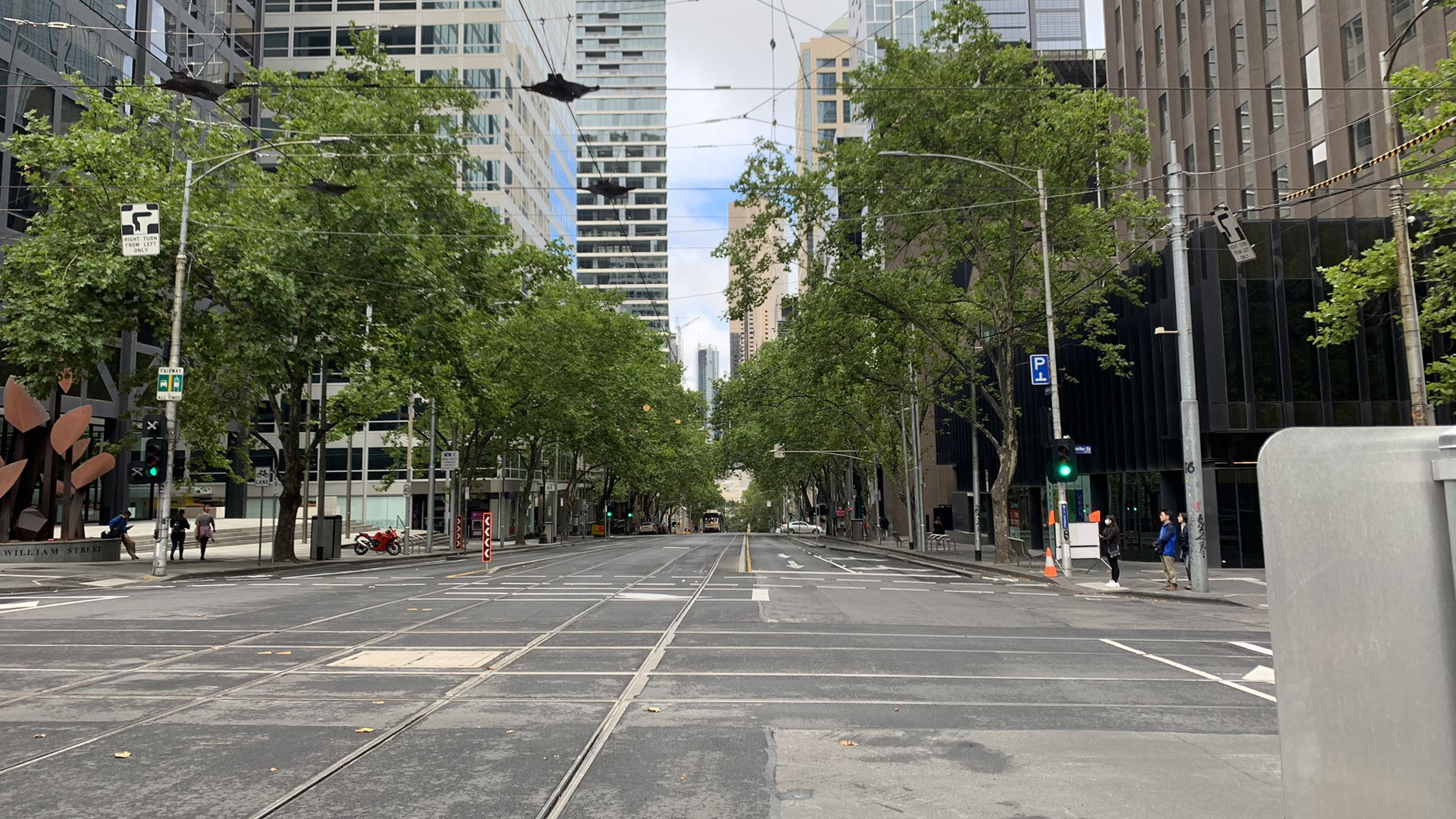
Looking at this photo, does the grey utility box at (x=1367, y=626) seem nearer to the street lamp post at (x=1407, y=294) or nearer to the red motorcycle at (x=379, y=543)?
the street lamp post at (x=1407, y=294)

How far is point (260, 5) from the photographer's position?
66688mm

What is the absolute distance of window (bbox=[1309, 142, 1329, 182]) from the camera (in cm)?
3834

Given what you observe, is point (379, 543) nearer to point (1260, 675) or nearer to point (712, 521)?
point (1260, 675)

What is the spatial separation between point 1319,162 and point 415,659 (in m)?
41.4

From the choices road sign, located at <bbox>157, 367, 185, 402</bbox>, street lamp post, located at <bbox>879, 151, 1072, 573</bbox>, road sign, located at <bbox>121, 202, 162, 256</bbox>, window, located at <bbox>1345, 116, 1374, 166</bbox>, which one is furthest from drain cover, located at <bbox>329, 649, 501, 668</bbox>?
window, located at <bbox>1345, 116, 1374, 166</bbox>

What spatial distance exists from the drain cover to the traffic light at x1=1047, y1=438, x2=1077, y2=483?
17648mm

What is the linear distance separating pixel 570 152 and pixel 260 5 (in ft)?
113

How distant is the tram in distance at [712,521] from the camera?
542 ft

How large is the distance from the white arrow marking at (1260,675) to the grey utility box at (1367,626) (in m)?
8.02

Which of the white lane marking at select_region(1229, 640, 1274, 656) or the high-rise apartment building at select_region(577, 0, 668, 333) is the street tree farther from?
the high-rise apartment building at select_region(577, 0, 668, 333)

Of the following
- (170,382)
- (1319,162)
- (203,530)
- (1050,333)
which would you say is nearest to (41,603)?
(170,382)

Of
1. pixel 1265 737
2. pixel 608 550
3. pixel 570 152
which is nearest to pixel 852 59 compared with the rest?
pixel 570 152

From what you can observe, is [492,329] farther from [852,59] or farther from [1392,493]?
[852,59]

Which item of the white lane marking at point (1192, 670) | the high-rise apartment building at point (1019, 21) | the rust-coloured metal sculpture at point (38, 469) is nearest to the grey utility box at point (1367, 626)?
the white lane marking at point (1192, 670)
